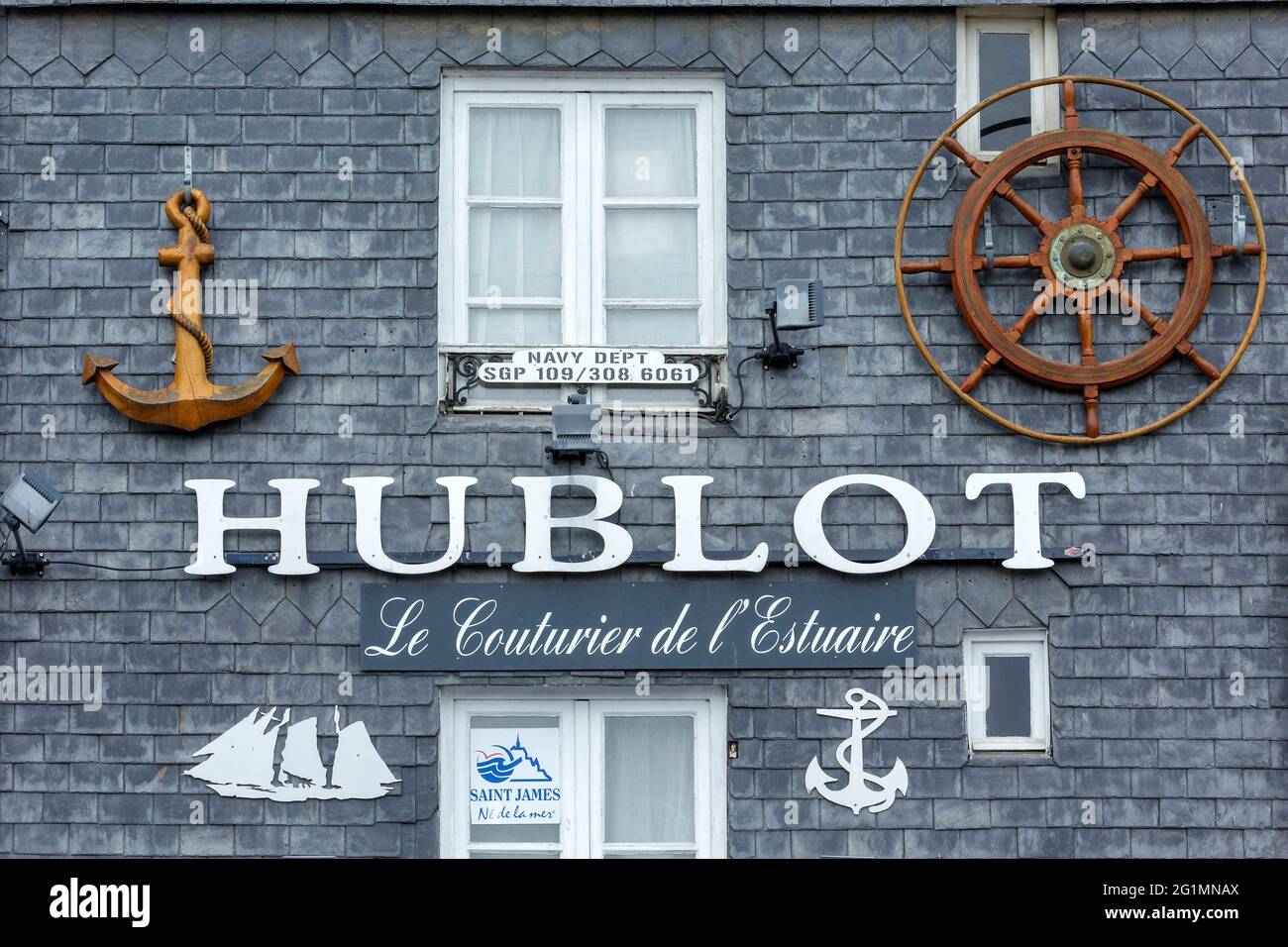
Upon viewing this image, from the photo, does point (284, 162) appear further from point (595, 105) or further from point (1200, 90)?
point (1200, 90)

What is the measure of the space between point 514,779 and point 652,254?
277cm

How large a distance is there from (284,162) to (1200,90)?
4711mm

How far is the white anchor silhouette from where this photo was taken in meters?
8.94

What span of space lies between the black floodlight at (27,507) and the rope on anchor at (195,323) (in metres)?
0.99

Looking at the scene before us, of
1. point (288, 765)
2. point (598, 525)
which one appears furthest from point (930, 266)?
point (288, 765)

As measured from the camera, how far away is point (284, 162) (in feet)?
30.3

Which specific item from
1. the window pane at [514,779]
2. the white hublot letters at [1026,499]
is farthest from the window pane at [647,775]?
the white hublot letters at [1026,499]

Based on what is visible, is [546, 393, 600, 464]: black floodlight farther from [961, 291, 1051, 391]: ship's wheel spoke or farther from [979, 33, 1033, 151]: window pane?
[979, 33, 1033, 151]: window pane

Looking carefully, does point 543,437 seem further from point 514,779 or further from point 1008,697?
point 1008,697

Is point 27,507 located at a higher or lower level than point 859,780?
higher

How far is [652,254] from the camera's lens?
30.7ft

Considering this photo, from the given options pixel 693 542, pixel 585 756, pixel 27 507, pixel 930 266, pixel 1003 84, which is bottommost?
pixel 585 756

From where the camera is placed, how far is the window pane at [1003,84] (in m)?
9.45
